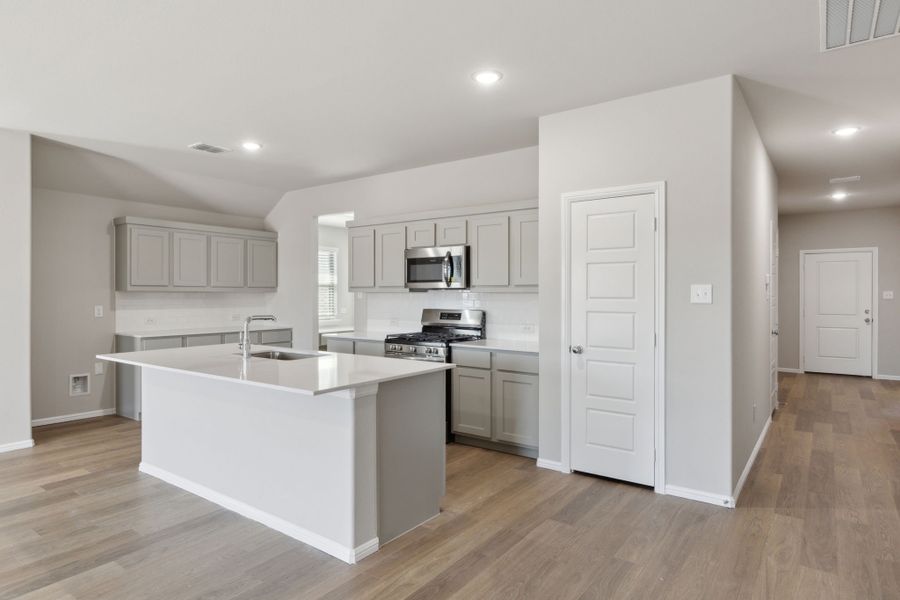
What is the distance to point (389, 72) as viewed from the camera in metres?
3.16

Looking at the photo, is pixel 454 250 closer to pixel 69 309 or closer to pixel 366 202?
pixel 366 202

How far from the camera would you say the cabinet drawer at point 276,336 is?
6.35 meters

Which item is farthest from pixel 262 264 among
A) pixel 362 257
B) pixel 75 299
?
pixel 75 299

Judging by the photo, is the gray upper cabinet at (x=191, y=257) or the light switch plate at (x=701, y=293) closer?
the light switch plate at (x=701, y=293)

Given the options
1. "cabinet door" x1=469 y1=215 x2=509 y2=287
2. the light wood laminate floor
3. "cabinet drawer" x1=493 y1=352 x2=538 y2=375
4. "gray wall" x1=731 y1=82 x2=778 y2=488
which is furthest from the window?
"gray wall" x1=731 y1=82 x2=778 y2=488

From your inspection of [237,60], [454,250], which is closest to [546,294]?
[454,250]

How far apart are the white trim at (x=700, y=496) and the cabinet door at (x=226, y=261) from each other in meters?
5.21

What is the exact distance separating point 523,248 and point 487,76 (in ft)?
5.41

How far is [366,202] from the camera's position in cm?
600

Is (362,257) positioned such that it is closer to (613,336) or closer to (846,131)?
(613,336)

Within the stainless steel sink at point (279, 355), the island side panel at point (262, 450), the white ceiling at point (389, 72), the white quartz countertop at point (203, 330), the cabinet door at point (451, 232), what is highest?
the white ceiling at point (389, 72)

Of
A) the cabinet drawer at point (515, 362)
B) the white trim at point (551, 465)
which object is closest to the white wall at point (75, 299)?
the cabinet drawer at point (515, 362)

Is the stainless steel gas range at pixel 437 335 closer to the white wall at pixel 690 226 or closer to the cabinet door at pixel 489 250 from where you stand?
the cabinet door at pixel 489 250

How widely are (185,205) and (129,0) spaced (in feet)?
14.1
